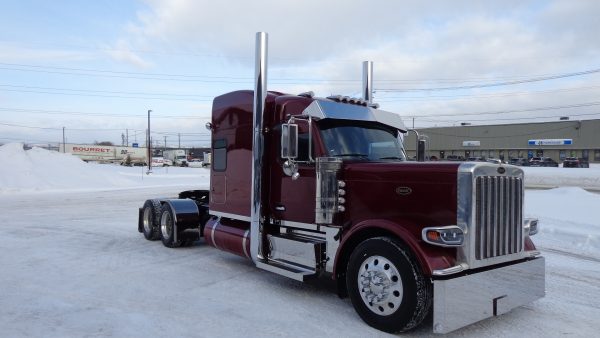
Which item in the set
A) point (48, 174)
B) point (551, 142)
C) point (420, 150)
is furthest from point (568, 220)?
point (551, 142)

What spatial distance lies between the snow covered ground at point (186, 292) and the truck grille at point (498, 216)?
2.72 ft

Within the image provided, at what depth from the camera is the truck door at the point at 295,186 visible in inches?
233

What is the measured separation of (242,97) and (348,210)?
285 centimetres

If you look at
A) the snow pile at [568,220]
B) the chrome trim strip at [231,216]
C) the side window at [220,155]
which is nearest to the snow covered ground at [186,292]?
the snow pile at [568,220]

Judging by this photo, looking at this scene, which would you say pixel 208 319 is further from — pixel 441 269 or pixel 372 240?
pixel 441 269

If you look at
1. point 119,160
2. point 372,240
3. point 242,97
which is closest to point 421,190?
point 372,240

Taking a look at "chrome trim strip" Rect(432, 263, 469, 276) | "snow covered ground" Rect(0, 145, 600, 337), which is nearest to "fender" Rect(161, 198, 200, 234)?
"snow covered ground" Rect(0, 145, 600, 337)

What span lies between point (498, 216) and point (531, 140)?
77797 mm

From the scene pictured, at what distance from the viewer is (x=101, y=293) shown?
19.8 feet

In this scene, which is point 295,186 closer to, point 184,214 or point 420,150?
point 420,150

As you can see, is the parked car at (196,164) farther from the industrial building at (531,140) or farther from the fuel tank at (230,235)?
the fuel tank at (230,235)

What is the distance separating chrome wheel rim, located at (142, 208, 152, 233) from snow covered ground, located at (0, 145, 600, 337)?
0.33 meters

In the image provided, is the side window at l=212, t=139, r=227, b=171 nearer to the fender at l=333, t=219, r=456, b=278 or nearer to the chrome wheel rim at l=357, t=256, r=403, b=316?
the fender at l=333, t=219, r=456, b=278

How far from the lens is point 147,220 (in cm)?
1005
